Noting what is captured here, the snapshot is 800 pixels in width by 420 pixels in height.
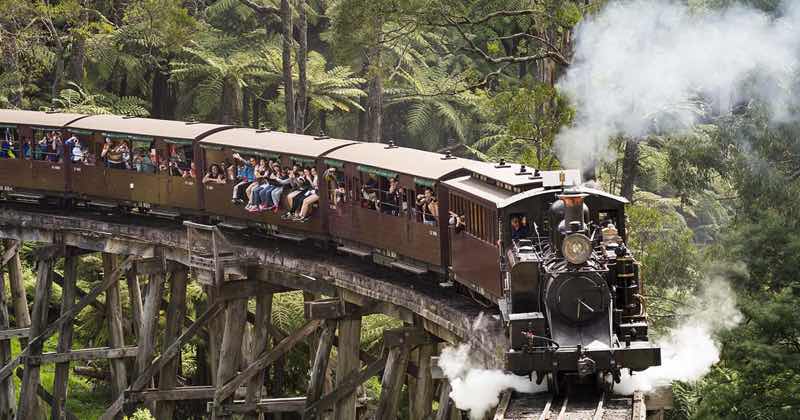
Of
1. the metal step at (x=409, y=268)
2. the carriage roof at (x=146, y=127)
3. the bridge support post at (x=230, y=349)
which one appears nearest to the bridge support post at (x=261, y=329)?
the bridge support post at (x=230, y=349)

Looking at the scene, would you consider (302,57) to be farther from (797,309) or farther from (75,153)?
(797,309)

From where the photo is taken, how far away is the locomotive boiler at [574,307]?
12961 millimetres

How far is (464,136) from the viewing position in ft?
117

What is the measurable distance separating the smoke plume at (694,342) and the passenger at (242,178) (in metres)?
7.13

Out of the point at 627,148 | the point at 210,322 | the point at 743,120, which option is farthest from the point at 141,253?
the point at 743,120

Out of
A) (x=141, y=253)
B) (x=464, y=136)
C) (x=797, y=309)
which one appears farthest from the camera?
(x=464, y=136)

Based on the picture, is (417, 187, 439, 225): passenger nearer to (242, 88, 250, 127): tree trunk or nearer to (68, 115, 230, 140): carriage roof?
(68, 115, 230, 140): carriage roof

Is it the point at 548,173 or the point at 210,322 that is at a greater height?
the point at 548,173

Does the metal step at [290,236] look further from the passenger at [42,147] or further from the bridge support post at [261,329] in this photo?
the passenger at [42,147]

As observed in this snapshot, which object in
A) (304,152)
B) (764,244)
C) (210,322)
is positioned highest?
(304,152)

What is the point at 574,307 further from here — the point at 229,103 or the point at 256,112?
the point at 256,112

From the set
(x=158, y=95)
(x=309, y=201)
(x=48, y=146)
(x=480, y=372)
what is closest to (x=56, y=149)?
(x=48, y=146)

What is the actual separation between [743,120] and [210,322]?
9.30 metres

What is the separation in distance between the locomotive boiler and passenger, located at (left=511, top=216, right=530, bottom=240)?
260 millimetres
